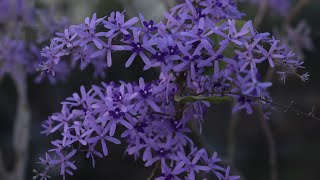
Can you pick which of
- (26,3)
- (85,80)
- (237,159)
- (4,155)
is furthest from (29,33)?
(237,159)

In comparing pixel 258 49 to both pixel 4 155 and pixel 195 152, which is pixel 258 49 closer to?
pixel 195 152

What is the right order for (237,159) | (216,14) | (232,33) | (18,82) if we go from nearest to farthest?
(232,33)
(216,14)
(18,82)
(237,159)

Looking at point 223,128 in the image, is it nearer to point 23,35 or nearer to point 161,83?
point 23,35

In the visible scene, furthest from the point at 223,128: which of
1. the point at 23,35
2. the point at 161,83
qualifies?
the point at 161,83

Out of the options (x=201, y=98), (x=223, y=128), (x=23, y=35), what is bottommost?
(x=201, y=98)

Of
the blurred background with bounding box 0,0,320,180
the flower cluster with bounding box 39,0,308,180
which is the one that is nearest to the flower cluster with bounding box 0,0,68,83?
the flower cluster with bounding box 39,0,308,180

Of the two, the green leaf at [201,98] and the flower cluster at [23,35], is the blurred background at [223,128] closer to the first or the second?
the flower cluster at [23,35]

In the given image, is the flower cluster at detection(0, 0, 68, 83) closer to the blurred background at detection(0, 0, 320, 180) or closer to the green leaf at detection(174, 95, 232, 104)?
the green leaf at detection(174, 95, 232, 104)
